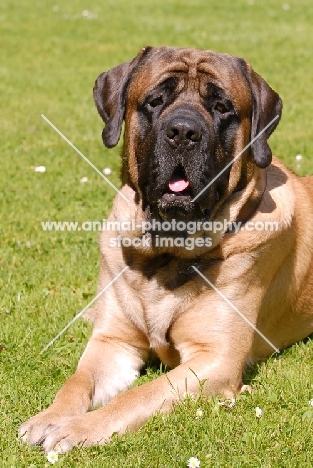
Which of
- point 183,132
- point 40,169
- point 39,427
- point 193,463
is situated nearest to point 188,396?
point 193,463

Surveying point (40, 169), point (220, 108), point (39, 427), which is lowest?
point (40, 169)

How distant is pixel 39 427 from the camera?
330cm

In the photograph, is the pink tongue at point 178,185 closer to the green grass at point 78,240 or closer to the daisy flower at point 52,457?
the green grass at point 78,240

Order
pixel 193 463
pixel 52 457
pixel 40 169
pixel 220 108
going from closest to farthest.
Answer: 1. pixel 193 463
2. pixel 52 457
3. pixel 220 108
4. pixel 40 169

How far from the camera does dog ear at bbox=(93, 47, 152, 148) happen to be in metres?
4.12

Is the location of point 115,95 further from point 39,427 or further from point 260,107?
point 39,427

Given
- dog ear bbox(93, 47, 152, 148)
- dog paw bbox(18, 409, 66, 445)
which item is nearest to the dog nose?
dog ear bbox(93, 47, 152, 148)

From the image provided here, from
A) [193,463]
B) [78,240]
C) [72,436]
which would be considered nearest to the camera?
[193,463]

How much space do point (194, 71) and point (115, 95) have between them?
18.7 inches

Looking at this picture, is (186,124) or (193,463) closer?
(193,463)

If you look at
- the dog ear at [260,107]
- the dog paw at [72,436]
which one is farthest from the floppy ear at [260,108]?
the dog paw at [72,436]

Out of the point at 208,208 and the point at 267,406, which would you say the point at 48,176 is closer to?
the point at 208,208

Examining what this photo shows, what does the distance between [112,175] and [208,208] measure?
337cm

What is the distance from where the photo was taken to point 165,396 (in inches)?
138
